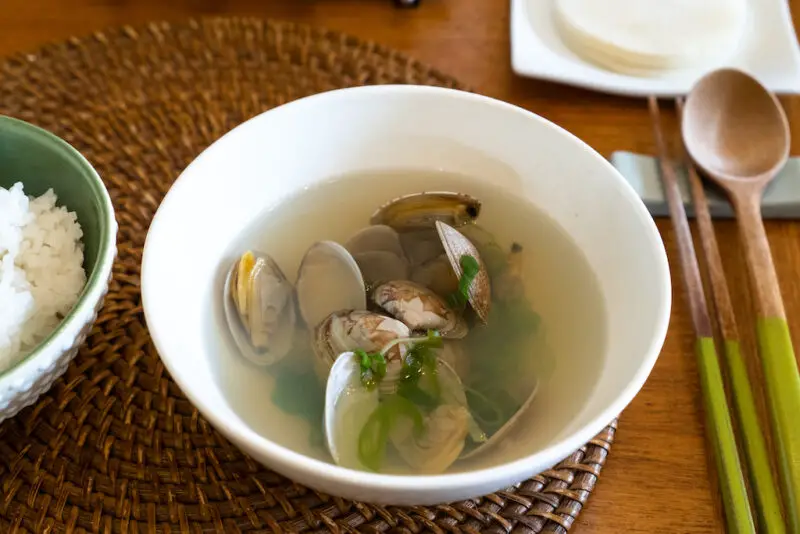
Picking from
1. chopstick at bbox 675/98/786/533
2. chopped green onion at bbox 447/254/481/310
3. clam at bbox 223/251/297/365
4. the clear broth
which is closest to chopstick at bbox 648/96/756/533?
chopstick at bbox 675/98/786/533

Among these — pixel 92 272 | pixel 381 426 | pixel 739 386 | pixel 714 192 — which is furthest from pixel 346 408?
pixel 714 192

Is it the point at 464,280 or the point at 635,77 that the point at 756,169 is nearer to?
the point at 635,77

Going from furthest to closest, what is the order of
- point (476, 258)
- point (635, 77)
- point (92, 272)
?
point (635, 77), point (476, 258), point (92, 272)

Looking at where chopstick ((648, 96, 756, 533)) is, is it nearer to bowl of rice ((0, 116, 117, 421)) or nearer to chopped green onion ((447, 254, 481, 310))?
chopped green onion ((447, 254, 481, 310))

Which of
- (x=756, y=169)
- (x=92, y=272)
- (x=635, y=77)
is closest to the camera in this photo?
(x=92, y=272)

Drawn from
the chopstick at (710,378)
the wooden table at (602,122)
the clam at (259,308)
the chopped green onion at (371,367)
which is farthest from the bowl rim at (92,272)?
the chopstick at (710,378)

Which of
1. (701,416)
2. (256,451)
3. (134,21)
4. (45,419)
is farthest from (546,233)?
(134,21)

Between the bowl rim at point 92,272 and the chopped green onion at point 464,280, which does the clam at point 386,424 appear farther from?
the bowl rim at point 92,272
